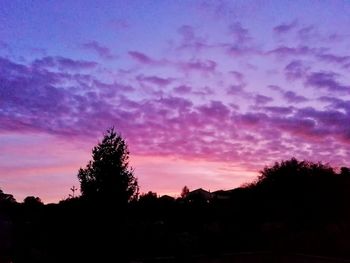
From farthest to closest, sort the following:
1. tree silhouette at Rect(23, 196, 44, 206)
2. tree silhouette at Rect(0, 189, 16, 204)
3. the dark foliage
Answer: tree silhouette at Rect(23, 196, 44, 206), tree silhouette at Rect(0, 189, 16, 204), the dark foliage

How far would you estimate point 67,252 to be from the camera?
65.4 ft

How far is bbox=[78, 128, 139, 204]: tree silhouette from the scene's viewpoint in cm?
1981

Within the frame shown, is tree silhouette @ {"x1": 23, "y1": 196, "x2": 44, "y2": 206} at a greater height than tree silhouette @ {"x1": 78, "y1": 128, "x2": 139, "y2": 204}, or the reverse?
tree silhouette @ {"x1": 23, "y1": 196, "x2": 44, "y2": 206}

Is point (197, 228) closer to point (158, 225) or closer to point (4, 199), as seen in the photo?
point (158, 225)

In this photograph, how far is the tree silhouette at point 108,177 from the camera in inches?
780

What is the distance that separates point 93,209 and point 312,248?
10.0 metres

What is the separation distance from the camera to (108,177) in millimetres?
20109

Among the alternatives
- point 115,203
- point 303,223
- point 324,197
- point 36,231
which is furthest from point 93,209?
point 324,197

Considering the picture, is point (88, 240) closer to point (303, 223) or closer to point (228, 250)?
point (228, 250)

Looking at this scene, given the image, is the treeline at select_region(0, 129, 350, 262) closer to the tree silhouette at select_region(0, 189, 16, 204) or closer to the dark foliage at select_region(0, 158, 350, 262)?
the dark foliage at select_region(0, 158, 350, 262)

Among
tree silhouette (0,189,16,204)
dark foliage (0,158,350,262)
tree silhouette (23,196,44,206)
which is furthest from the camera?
tree silhouette (23,196,44,206)

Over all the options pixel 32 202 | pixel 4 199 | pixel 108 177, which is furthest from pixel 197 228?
pixel 32 202

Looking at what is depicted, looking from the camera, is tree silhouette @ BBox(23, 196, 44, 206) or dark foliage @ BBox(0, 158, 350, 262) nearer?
dark foliage @ BBox(0, 158, 350, 262)

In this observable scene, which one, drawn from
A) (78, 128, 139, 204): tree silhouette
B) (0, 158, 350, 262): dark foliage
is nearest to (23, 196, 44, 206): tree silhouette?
(0, 158, 350, 262): dark foliage
